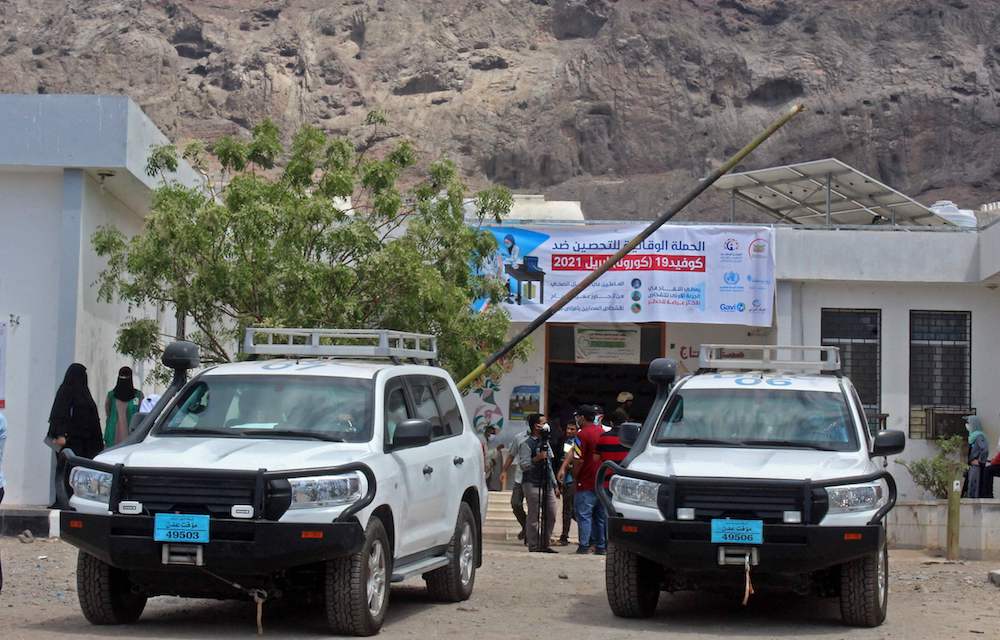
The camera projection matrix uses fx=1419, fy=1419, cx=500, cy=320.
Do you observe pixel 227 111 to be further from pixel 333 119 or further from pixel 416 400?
pixel 416 400

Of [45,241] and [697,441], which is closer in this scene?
[697,441]

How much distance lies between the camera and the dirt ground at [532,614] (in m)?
8.88

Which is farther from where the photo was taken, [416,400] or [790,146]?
[790,146]

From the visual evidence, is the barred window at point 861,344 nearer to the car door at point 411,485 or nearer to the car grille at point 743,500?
the car door at point 411,485

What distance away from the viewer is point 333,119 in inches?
3063

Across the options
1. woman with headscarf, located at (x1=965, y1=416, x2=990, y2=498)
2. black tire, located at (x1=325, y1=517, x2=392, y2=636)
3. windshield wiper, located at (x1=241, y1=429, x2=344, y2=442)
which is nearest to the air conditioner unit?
woman with headscarf, located at (x1=965, y1=416, x2=990, y2=498)

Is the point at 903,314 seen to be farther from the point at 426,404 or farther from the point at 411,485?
the point at 411,485

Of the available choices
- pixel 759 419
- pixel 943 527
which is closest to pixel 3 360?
pixel 759 419

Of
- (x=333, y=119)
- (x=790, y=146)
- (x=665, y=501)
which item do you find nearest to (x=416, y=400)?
(x=665, y=501)

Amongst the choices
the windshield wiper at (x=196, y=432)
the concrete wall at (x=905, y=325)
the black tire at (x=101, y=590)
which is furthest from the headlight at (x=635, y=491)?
the concrete wall at (x=905, y=325)

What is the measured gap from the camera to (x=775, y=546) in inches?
344

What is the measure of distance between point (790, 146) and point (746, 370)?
201 feet

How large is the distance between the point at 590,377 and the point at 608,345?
160 cm

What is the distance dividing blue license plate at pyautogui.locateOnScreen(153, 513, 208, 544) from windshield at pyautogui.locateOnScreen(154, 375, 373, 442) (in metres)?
1.02
